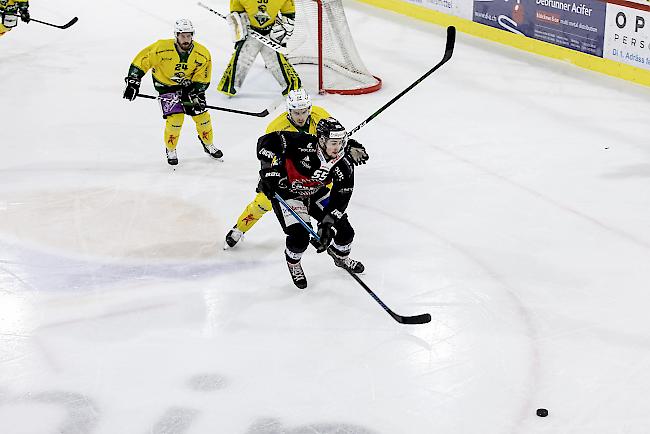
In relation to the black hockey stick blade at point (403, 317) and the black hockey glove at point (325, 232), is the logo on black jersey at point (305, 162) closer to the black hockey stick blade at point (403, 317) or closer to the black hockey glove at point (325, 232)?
the black hockey glove at point (325, 232)

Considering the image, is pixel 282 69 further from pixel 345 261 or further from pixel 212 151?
A: pixel 345 261

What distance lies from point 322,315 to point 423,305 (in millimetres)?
474

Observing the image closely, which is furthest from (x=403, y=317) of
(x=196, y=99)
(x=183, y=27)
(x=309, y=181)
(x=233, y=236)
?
(x=183, y=27)

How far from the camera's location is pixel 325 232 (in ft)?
15.1

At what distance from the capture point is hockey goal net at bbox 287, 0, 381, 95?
7.86 meters

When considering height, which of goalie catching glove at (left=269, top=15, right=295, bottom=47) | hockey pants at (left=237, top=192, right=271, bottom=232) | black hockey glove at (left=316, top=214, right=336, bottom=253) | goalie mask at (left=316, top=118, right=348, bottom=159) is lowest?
hockey pants at (left=237, top=192, right=271, bottom=232)

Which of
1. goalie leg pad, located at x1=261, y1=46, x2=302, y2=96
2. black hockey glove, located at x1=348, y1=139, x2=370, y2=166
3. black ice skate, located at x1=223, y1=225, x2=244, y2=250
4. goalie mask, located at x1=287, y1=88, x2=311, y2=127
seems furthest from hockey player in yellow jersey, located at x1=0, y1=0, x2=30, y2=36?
black hockey glove, located at x1=348, y1=139, x2=370, y2=166

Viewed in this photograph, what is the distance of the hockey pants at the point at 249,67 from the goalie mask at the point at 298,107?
2910 millimetres

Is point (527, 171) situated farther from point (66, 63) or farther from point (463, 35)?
point (66, 63)

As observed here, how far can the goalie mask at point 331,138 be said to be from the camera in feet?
14.6

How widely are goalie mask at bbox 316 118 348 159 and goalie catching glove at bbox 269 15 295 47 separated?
10.6ft

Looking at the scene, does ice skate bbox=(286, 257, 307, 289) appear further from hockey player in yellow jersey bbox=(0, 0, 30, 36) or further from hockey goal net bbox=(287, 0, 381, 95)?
hockey player in yellow jersey bbox=(0, 0, 30, 36)

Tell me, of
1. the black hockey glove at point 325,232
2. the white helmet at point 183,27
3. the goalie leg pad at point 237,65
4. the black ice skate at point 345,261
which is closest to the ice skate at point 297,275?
the black ice skate at point 345,261

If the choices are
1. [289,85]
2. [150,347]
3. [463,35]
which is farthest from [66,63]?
[150,347]
